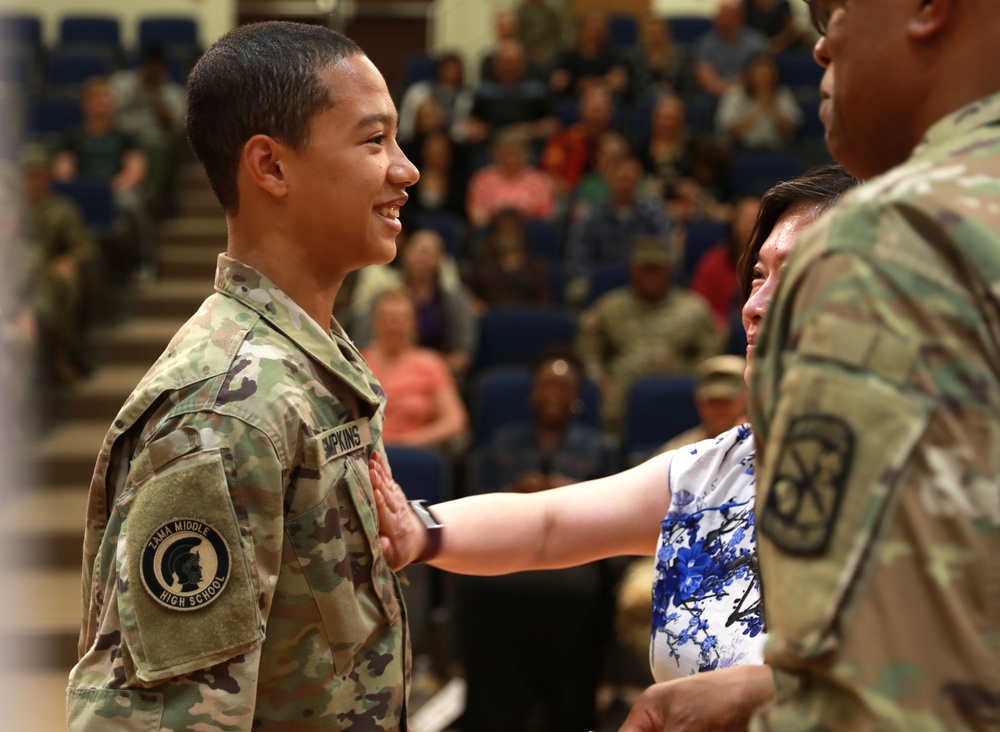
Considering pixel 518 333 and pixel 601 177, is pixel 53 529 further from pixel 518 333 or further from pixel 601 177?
pixel 601 177

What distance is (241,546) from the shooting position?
1.30 metres

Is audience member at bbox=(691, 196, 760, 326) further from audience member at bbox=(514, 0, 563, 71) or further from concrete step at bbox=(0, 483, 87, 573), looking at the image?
audience member at bbox=(514, 0, 563, 71)

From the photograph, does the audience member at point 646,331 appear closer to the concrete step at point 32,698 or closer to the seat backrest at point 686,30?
the concrete step at point 32,698

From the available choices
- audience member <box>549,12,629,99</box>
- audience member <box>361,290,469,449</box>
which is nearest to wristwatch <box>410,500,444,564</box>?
audience member <box>361,290,469,449</box>

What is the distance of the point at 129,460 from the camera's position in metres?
1.38

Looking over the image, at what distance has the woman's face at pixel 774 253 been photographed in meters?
1.52

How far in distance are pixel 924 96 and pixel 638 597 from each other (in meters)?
3.08

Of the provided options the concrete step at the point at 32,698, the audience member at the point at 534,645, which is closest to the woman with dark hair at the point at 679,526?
the concrete step at the point at 32,698

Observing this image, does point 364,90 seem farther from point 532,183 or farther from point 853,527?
point 532,183

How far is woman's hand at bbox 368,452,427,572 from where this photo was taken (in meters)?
1.51

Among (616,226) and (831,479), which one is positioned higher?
(616,226)

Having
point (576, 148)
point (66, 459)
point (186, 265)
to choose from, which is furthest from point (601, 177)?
point (66, 459)

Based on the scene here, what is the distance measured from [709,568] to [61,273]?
508cm

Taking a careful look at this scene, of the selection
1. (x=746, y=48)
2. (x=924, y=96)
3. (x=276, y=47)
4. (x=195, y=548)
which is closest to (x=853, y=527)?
(x=924, y=96)
